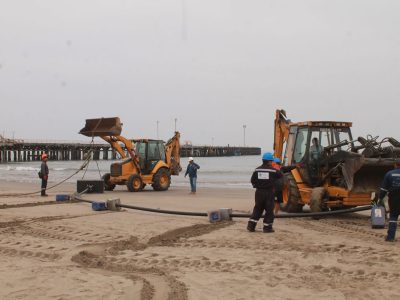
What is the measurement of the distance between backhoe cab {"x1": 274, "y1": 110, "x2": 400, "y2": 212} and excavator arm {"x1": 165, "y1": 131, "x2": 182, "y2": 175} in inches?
401

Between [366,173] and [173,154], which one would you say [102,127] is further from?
[366,173]

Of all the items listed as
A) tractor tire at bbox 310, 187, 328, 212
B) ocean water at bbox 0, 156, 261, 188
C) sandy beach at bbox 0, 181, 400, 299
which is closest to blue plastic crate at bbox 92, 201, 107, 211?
sandy beach at bbox 0, 181, 400, 299

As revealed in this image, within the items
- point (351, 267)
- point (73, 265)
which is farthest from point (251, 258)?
point (73, 265)

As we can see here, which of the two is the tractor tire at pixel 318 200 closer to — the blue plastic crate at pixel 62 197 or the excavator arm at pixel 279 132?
the excavator arm at pixel 279 132

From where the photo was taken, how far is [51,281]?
598 cm

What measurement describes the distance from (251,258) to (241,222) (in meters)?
3.99

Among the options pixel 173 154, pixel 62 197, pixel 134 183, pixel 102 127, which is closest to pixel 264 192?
pixel 62 197

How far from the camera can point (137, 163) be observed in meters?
22.2

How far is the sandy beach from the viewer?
563cm

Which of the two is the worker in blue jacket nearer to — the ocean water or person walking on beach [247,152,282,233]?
person walking on beach [247,152,282,233]

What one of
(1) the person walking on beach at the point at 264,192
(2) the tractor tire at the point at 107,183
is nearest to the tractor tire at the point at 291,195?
(1) the person walking on beach at the point at 264,192

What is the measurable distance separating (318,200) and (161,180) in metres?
12.1

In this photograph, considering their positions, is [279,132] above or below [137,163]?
above

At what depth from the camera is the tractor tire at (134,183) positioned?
71.2 ft
